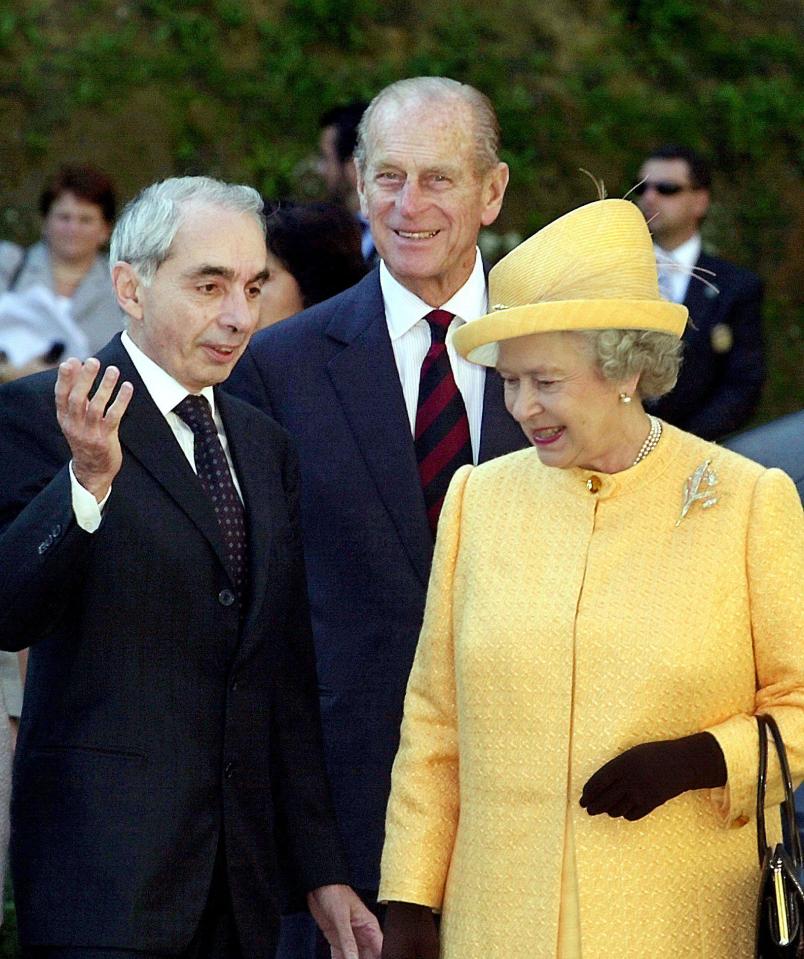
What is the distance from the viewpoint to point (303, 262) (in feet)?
17.1

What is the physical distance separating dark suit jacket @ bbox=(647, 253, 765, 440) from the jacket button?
370 centimetres

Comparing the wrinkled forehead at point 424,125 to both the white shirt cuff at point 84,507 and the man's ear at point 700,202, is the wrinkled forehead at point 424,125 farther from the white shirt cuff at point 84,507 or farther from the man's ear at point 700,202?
the man's ear at point 700,202

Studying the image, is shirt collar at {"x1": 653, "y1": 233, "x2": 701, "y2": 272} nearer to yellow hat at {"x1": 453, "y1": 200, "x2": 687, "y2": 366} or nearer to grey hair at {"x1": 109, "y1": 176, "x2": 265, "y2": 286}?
grey hair at {"x1": 109, "y1": 176, "x2": 265, "y2": 286}

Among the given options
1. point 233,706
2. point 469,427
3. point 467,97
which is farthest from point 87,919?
point 467,97

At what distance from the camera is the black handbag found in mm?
2934

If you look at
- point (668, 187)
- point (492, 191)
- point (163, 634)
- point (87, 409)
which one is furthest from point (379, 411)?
point (668, 187)

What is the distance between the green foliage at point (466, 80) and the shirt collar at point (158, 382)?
594 centimetres

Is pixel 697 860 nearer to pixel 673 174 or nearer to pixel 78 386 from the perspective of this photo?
pixel 78 386

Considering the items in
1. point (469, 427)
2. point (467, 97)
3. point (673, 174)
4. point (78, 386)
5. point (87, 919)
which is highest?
point (673, 174)

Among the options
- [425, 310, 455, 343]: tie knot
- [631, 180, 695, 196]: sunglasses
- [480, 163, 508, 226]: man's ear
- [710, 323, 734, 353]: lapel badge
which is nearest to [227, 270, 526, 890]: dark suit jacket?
[425, 310, 455, 343]: tie knot

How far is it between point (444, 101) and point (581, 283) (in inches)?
53.1

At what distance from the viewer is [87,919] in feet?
10.6

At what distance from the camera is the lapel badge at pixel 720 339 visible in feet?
23.5

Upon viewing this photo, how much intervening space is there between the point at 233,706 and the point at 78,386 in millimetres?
697
